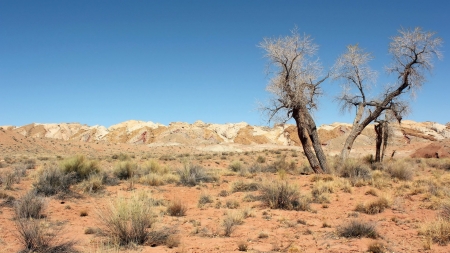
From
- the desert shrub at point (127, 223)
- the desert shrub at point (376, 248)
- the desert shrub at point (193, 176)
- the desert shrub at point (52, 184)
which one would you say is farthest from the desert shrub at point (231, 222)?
the desert shrub at point (52, 184)

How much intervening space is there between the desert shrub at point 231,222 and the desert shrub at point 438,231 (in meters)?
4.13

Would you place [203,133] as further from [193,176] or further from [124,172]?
[193,176]

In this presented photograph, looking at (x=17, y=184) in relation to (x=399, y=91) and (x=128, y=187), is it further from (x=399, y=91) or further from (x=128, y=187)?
(x=399, y=91)

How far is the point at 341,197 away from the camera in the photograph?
11.9 metres

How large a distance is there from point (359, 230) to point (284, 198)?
135 inches

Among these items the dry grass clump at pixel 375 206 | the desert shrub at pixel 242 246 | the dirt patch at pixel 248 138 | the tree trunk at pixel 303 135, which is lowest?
the desert shrub at pixel 242 246

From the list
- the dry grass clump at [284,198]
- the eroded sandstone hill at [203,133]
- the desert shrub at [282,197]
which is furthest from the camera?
the eroded sandstone hill at [203,133]

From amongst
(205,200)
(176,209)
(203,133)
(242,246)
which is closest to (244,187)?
(205,200)

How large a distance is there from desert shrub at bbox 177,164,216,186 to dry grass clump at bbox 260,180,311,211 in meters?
5.10

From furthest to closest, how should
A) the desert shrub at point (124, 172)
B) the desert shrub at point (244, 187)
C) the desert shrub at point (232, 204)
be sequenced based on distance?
1. the desert shrub at point (124, 172)
2. the desert shrub at point (244, 187)
3. the desert shrub at point (232, 204)

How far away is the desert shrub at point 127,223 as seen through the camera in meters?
6.55

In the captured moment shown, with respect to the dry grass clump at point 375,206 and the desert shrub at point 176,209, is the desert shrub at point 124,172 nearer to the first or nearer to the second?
the desert shrub at point 176,209

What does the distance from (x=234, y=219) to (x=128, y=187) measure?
699cm

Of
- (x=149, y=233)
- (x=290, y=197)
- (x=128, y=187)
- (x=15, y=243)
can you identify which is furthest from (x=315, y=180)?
(x=15, y=243)
